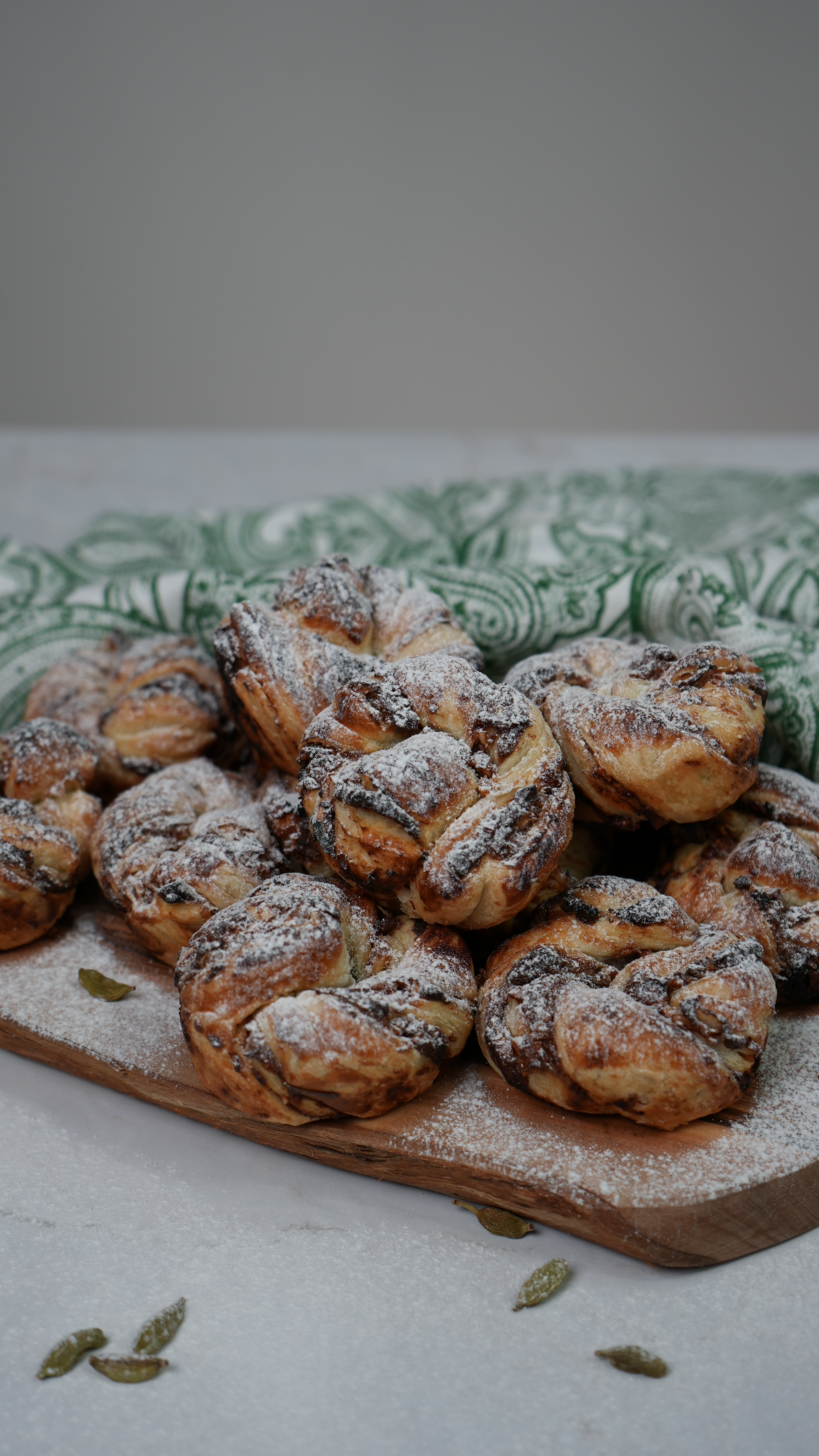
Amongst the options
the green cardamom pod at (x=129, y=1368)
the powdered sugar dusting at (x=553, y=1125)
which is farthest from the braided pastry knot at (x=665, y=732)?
the green cardamom pod at (x=129, y=1368)

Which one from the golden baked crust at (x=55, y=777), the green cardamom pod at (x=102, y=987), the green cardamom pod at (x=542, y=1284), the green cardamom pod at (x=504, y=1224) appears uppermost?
the golden baked crust at (x=55, y=777)

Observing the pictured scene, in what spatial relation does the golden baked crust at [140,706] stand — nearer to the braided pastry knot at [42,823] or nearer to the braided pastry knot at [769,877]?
the braided pastry knot at [42,823]

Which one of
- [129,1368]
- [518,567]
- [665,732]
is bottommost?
[129,1368]

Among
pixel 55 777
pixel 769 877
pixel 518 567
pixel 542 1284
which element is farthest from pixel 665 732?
pixel 55 777

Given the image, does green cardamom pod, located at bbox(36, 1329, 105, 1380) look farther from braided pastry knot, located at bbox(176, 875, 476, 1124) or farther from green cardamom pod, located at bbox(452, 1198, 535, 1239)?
green cardamom pod, located at bbox(452, 1198, 535, 1239)

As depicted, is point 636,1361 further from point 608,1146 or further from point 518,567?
point 518,567

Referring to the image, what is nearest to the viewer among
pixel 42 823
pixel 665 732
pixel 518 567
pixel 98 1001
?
pixel 665 732

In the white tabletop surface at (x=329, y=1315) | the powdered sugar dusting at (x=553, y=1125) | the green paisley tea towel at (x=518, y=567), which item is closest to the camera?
the white tabletop surface at (x=329, y=1315)
